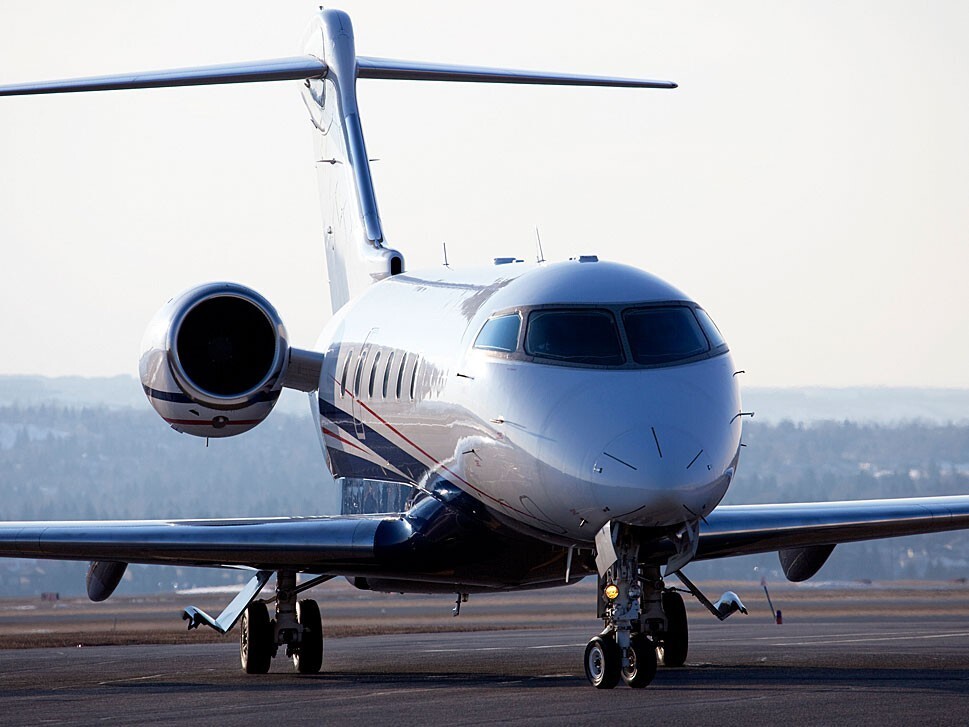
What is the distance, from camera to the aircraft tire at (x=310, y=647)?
63.5ft

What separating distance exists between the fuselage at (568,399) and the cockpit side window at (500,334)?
1cm

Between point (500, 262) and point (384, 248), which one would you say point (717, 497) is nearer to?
point (500, 262)

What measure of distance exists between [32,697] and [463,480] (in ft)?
13.8

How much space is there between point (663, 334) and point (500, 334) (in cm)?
147

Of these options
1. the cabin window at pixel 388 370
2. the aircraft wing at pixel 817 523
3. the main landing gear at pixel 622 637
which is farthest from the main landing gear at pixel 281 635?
the main landing gear at pixel 622 637

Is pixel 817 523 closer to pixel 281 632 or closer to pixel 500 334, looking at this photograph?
pixel 500 334

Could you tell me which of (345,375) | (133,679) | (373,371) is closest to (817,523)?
(373,371)

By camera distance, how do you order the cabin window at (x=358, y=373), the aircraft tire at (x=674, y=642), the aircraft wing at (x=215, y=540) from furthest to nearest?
1. the cabin window at (x=358, y=373)
2. the aircraft tire at (x=674, y=642)
3. the aircraft wing at (x=215, y=540)

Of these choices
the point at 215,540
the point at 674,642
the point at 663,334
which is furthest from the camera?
the point at 674,642

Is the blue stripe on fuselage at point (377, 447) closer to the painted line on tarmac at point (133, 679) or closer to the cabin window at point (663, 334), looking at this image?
the cabin window at point (663, 334)

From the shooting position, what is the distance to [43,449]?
505 feet

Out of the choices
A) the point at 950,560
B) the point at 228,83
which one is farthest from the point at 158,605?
the point at 950,560

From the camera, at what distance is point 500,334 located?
15.5 meters

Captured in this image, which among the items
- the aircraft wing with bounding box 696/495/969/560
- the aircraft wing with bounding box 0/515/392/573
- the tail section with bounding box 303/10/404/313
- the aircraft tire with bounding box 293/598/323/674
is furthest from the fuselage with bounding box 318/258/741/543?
the tail section with bounding box 303/10/404/313
